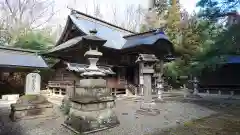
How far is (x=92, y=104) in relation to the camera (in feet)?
21.9

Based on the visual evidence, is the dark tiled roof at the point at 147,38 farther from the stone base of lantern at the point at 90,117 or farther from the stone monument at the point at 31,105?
the stone base of lantern at the point at 90,117

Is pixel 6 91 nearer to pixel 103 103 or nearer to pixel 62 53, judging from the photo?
pixel 62 53

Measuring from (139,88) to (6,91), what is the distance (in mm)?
12770

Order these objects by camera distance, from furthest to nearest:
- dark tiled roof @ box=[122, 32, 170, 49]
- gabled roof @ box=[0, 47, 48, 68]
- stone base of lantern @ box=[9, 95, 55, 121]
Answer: dark tiled roof @ box=[122, 32, 170, 49], gabled roof @ box=[0, 47, 48, 68], stone base of lantern @ box=[9, 95, 55, 121]

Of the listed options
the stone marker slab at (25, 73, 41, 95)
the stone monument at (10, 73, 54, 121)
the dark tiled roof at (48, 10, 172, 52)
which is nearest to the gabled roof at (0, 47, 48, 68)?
the dark tiled roof at (48, 10, 172, 52)

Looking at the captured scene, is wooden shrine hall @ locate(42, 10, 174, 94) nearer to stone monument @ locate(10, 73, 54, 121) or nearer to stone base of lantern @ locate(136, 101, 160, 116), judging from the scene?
stone monument @ locate(10, 73, 54, 121)

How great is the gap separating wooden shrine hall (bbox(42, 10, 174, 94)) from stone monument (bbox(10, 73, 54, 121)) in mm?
6107

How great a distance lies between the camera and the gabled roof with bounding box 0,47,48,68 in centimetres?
1402

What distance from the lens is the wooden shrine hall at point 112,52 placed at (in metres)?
16.5

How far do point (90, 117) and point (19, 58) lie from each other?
11.5m

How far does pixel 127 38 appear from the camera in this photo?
19797mm

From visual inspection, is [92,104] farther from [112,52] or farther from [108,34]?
[108,34]

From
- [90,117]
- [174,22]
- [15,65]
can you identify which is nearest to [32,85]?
[90,117]

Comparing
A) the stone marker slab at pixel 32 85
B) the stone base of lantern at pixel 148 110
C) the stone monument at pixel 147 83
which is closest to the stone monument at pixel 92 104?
the stone base of lantern at pixel 148 110
